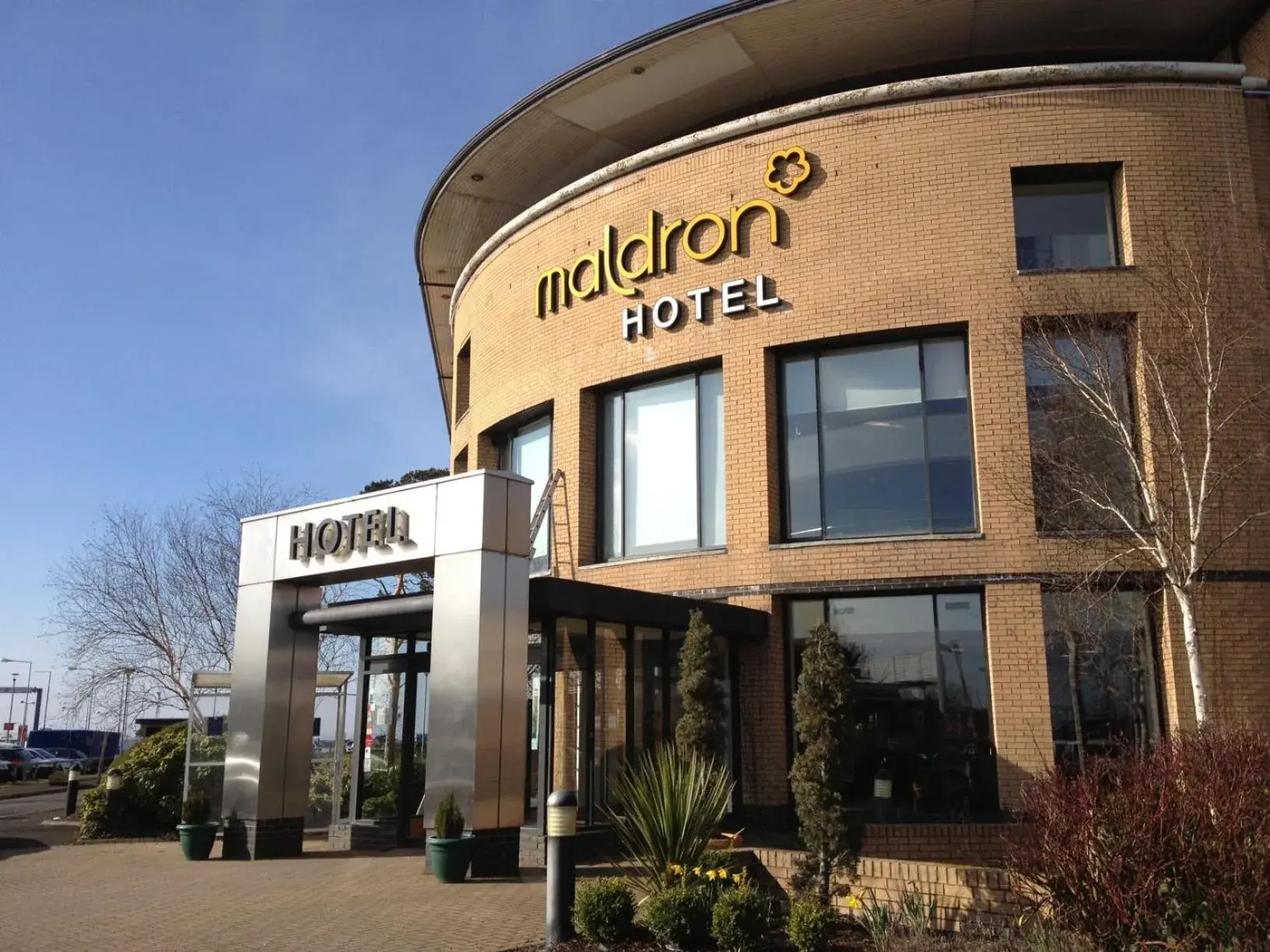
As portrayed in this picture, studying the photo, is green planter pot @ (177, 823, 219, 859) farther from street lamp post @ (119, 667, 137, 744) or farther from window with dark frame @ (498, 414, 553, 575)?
street lamp post @ (119, 667, 137, 744)

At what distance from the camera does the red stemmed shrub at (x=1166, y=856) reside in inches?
307

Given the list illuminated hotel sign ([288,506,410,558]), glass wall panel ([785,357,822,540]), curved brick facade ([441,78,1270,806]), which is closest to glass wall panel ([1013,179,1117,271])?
curved brick facade ([441,78,1270,806])

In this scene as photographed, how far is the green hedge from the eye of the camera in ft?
72.5

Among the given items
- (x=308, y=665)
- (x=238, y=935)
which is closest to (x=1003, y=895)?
(x=238, y=935)

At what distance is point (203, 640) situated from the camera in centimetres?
3841

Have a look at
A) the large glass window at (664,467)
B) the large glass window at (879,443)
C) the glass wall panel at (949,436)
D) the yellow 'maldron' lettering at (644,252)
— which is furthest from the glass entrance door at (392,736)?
the glass wall panel at (949,436)

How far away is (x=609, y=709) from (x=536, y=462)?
24.1 feet

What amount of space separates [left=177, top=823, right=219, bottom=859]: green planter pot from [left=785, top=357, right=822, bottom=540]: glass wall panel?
9800mm

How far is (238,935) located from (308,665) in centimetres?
778

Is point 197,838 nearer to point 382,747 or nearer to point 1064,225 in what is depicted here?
point 382,747

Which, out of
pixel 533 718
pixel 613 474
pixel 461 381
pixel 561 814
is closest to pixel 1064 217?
pixel 613 474

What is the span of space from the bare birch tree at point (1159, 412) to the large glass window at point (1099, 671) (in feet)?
1.66

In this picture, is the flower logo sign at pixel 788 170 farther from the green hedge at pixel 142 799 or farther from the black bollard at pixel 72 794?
the black bollard at pixel 72 794

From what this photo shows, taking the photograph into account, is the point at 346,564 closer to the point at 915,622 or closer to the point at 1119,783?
the point at 915,622
